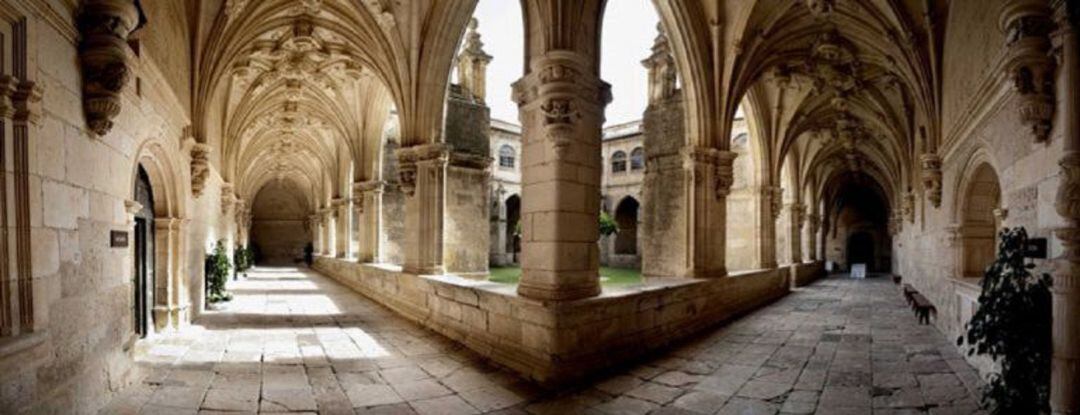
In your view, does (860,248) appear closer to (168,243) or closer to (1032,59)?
(1032,59)

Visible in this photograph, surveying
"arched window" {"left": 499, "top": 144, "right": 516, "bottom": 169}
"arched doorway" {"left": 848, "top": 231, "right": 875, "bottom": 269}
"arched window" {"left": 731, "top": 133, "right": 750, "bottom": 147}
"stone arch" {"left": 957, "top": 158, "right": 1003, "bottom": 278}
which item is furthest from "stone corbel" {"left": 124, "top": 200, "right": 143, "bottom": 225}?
"arched doorway" {"left": 848, "top": 231, "right": 875, "bottom": 269}

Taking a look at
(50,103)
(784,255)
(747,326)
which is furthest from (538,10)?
(784,255)

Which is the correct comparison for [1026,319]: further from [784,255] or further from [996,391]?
[784,255]

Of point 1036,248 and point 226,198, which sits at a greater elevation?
point 226,198

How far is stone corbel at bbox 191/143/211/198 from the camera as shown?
7.52 meters

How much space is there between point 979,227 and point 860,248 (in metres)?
25.5

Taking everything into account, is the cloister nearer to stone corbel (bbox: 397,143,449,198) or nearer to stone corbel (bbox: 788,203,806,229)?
stone corbel (bbox: 397,143,449,198)

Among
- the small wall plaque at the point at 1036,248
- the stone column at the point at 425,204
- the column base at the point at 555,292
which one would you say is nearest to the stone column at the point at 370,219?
the stone column at the point at 425,204

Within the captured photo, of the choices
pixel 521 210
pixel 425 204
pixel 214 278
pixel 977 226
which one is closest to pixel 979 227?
pixel 977 226

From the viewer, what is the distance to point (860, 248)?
28.4 metres

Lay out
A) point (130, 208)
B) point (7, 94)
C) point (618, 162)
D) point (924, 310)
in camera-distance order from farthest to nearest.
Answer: point (618, 162), point (924, 310), point (130, 208), point (7, 94)

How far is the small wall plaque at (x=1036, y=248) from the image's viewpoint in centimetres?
349

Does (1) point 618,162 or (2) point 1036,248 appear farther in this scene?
(1) point 618,162

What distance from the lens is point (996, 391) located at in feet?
11.1
